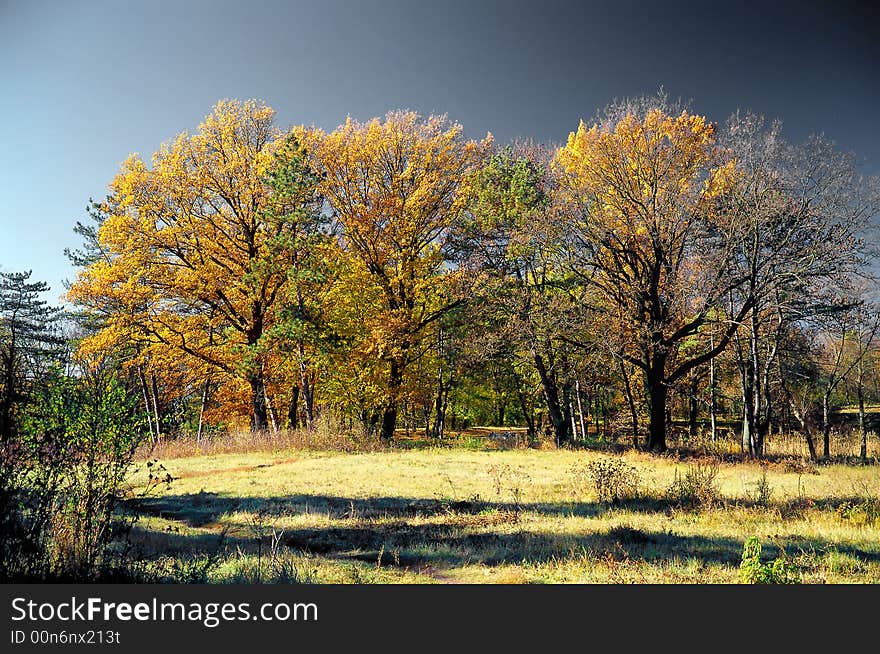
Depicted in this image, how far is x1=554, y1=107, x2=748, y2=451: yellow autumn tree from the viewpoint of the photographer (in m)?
16.5

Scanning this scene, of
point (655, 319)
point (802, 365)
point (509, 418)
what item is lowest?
point (509, 418)

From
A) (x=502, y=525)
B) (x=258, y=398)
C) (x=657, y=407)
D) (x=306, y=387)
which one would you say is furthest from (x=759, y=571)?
(x=258, y=398)

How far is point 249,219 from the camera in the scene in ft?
77.1

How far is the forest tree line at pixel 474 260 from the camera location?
635 inches

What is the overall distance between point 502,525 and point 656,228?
1264 cm

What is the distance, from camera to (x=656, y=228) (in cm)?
1681

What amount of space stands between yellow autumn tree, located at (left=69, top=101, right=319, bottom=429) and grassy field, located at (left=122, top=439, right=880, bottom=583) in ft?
33.8

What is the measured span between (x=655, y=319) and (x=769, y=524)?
34.9 ft

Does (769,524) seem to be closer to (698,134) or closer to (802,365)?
(698,134)

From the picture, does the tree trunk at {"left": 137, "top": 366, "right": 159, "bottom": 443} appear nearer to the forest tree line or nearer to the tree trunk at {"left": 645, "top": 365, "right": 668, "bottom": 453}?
the forest tree line

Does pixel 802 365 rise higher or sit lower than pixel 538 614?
higher

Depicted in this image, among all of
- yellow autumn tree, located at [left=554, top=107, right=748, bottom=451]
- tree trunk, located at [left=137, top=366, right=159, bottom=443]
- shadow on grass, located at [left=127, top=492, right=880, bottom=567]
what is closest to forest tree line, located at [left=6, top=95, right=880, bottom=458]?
yellow autumn tree, located at [left=554, top=107, right=748, bottom=451]

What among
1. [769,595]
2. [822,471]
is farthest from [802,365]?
[769,595]

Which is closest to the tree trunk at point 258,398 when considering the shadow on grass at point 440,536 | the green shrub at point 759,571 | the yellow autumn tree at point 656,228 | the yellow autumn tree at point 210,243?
the yellow autumn tree at point 210,243
